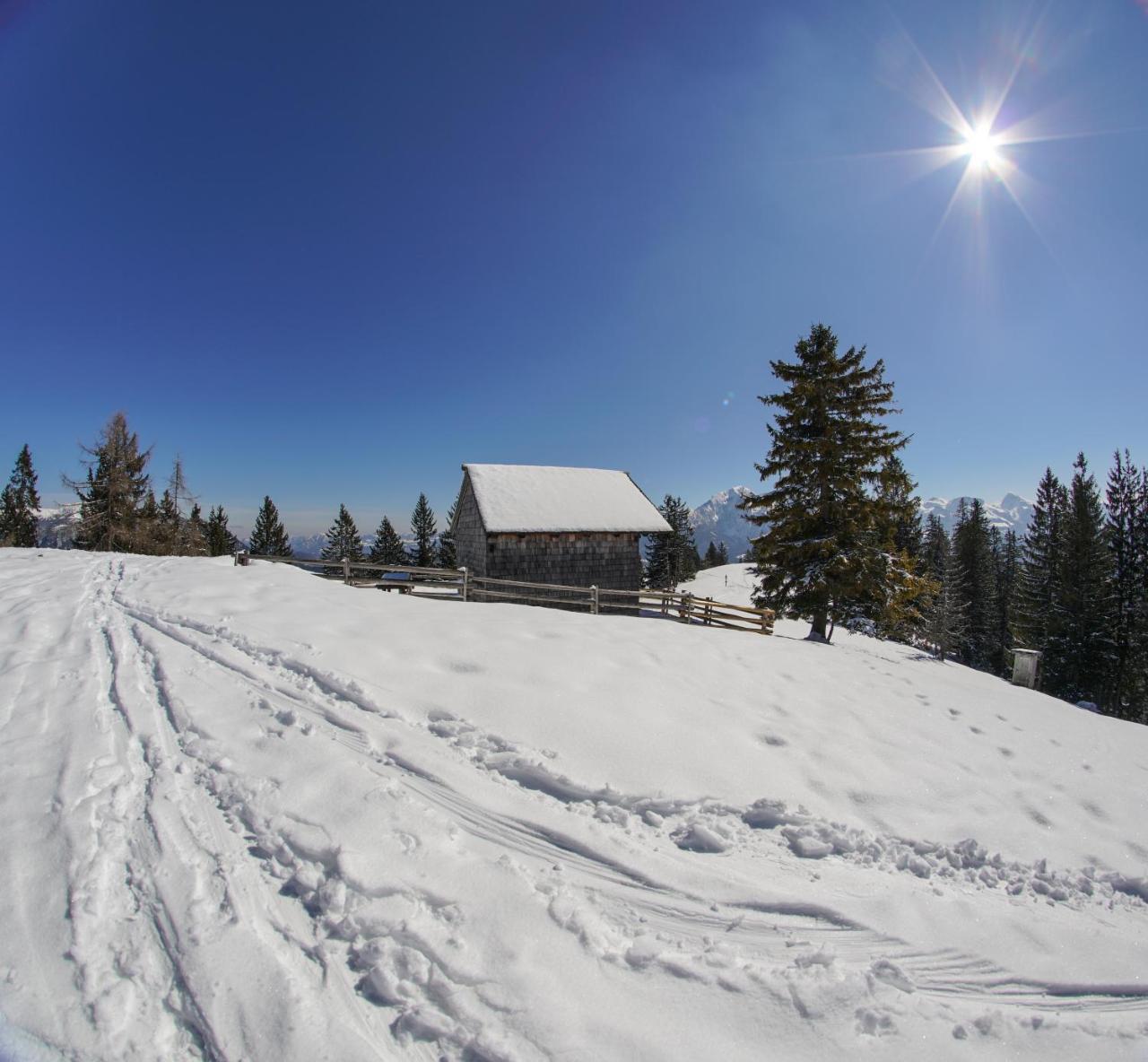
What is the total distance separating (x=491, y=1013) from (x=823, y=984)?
1.83m

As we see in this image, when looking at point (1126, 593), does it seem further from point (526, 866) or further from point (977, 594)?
point (526, 866)

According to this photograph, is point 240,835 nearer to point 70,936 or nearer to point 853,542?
point 70,936

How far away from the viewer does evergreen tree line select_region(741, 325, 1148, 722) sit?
15625 mm

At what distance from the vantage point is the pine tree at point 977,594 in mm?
41812

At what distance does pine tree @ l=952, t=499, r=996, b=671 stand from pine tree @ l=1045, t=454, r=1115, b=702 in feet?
30.9

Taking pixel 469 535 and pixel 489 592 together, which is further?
pixel 469 535

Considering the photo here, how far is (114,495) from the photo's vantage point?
26844 millimetres

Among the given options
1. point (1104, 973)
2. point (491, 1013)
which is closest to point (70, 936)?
point (491, 1013)

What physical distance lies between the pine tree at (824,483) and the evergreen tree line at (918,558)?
4 cm

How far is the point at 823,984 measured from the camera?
8.74ft

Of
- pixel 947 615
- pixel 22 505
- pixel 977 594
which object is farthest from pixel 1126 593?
pixel 22 505

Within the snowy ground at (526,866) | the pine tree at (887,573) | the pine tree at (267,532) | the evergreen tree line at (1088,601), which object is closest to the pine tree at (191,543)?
the pine tree at (267,532)

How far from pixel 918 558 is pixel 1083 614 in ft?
62.7

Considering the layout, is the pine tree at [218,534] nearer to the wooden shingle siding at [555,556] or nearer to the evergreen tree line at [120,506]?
the evergreen tree line at [120,506]
